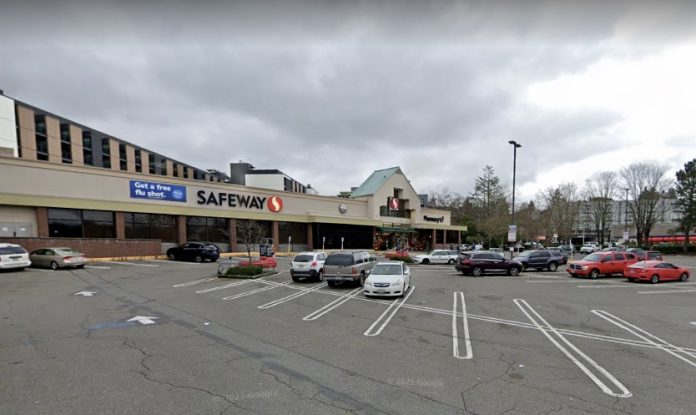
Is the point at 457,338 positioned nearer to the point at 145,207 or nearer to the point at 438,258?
the point at 438,258

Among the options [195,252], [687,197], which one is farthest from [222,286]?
[687,197]

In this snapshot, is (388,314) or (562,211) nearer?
(388,314)

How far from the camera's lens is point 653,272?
735 inches

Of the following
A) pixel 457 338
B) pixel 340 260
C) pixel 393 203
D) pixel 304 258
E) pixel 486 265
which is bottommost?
pixel 486 265

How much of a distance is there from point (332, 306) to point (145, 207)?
24.0 m

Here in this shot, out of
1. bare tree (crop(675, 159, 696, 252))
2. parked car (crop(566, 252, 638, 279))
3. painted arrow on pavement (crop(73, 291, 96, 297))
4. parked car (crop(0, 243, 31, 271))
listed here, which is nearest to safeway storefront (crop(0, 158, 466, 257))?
parked car (crop(0, 243, 31, 271))

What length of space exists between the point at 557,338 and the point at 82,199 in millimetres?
31558

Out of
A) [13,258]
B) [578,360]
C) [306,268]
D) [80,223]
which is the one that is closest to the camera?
[578,360]

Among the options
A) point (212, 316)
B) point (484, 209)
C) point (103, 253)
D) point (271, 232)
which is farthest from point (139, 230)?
point (484, 209)

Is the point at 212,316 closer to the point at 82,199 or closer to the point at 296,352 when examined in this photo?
the point at 296,352

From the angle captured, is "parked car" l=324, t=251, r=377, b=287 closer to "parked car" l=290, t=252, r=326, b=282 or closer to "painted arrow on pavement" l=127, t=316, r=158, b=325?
"parked car" l=290, t=252, r=326, b=282

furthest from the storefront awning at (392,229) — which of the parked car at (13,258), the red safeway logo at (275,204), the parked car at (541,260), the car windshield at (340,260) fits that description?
the parked car at (13,258)

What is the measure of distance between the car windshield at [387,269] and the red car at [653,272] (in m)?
14.9

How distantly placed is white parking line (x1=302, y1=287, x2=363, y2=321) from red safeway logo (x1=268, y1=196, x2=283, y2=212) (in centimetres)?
2277
